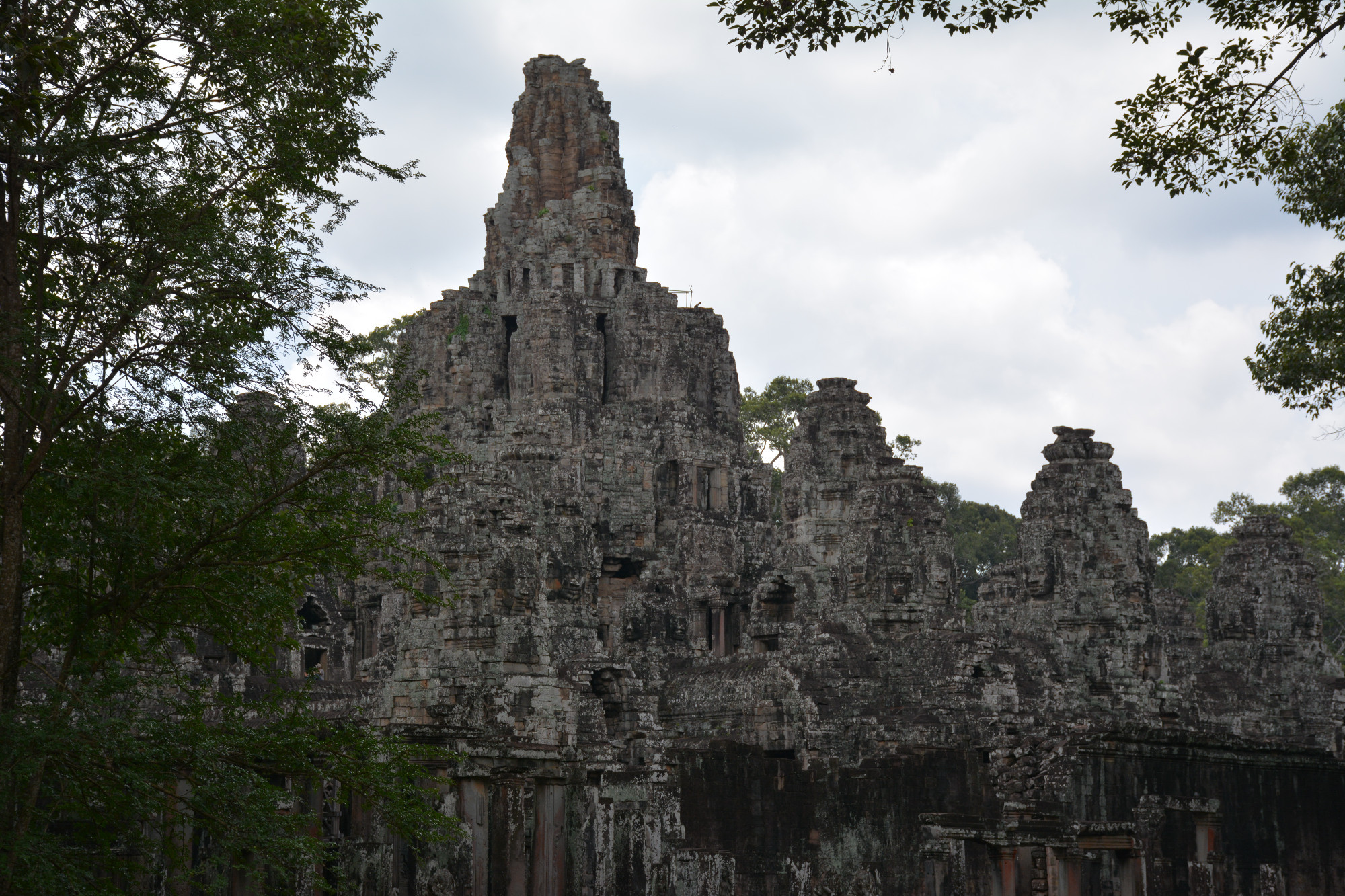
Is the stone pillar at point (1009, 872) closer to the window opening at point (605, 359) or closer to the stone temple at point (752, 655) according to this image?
the stone temple at point (752, 655)

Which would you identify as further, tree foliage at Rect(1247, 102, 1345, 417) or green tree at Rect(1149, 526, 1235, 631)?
green tree at Rect(1149, 526, 1235, 631)

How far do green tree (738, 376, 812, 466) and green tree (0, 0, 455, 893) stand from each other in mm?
52726

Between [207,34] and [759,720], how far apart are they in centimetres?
1714

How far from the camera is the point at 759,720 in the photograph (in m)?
28.0

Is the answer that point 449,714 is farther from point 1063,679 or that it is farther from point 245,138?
point 1063,679

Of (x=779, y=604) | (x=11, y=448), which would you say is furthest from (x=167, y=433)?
(x=779, y=604)

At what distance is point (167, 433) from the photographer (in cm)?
1377

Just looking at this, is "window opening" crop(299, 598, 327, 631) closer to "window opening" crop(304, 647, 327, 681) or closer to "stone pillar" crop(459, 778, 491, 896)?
"window opening" crop(304, 647, 327, 681)

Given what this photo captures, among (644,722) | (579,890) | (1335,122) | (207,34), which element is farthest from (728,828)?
(207,34)

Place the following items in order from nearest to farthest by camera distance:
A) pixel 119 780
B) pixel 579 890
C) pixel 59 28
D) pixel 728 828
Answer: pixel 119 780 < pixel 59 28 < pixel 579 890 < pixel 728 828

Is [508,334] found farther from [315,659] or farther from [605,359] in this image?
[315,659]

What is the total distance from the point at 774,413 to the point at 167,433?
182ft

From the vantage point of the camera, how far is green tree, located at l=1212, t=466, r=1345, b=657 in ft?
218

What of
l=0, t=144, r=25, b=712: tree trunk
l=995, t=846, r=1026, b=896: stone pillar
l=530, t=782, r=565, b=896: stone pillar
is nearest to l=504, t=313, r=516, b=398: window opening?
l=530, t=782, r=565, b=896: stone pillar
